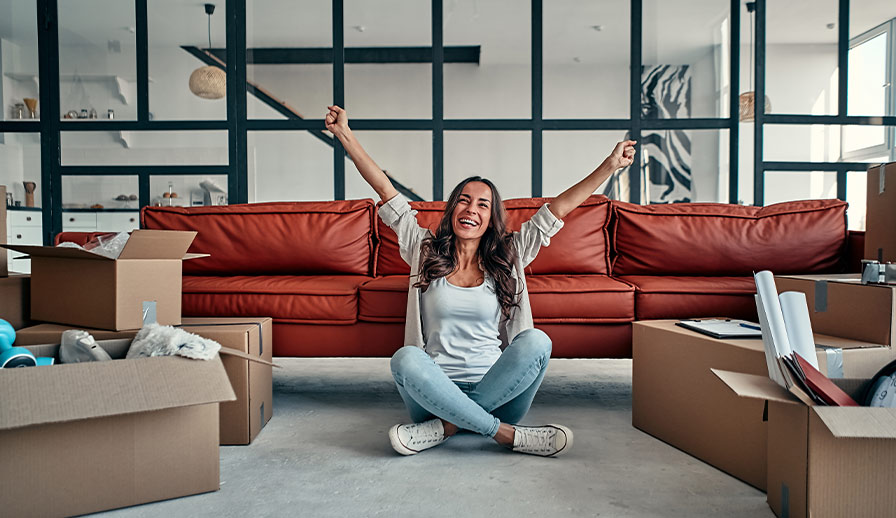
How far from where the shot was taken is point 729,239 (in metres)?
2.50

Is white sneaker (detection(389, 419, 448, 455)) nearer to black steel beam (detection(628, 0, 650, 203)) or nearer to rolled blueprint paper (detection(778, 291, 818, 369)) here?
rolled blueprint paper (detection(778, 291, 818, 369))

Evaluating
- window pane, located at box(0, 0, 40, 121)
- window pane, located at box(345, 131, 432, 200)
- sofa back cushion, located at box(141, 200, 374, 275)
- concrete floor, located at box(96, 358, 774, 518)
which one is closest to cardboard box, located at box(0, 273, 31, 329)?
sofa back cushion, located at box(141, 200, 374, 275)

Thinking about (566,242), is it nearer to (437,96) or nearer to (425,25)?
(437,96)

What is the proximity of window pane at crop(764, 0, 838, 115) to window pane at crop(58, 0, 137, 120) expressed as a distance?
425 cm

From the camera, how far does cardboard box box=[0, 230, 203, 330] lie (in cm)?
163

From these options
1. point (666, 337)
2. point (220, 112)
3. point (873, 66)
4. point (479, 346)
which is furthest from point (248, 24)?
point (873, 66)

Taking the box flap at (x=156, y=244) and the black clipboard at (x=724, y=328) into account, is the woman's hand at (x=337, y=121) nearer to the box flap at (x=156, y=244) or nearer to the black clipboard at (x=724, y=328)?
the box flap at (x=156, y=244)

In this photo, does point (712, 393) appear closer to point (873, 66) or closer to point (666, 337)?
point (666, 337)

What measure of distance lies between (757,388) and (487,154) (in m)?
3.02

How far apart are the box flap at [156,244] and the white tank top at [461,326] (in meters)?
0.75

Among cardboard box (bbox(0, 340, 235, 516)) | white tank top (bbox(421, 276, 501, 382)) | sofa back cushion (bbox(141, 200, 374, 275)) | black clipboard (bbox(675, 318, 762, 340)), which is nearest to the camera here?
cardboard box (bbox(0, 340, 235, 516))

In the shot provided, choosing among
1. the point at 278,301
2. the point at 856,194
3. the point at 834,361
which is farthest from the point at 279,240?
the point at 856,194

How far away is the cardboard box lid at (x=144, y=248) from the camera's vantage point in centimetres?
164

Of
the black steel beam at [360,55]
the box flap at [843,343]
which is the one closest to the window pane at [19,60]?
the black steel beam at [360,55]
